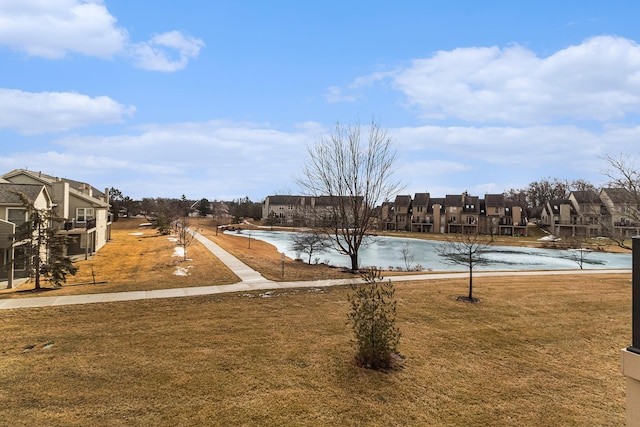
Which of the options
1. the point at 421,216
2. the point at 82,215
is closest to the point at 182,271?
the point at 82,215

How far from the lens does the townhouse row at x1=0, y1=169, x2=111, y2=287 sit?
18.0 m

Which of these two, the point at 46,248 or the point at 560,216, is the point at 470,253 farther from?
the point at 560,216

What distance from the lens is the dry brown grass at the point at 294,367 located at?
5.31 meters

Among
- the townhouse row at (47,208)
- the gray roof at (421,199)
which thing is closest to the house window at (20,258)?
the townhouse row at (47,208)

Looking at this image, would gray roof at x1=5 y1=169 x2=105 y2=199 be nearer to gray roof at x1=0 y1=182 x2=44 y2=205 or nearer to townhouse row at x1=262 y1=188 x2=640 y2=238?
gray roof at x1=0 y1=182 x2=44 y2=205

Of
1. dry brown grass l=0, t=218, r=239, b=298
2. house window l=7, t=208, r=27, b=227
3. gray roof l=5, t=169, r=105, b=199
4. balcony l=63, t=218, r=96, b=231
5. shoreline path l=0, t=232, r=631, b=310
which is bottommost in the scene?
dry brown grass l=0, t=218, r=239, b=298

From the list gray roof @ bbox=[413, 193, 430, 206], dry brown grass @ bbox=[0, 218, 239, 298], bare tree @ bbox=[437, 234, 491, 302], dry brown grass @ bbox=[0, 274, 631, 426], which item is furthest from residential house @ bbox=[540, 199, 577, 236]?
dry brown grass @ bbox=[0, 218, 239, 298]

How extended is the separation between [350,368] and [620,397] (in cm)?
466

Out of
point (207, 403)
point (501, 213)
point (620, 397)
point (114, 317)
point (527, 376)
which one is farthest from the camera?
point (501, 213)

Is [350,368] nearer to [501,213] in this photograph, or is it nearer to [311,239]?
[311,239]

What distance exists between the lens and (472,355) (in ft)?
25.4

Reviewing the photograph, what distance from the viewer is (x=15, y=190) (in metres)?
20.5

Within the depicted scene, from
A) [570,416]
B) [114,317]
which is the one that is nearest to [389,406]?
[570,416]

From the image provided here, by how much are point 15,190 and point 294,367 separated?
22.3 meters
